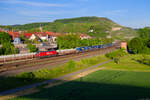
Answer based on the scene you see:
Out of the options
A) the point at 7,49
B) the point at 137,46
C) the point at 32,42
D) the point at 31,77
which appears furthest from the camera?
the point at 32,42

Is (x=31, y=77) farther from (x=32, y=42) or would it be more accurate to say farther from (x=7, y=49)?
(x=32, y=42)

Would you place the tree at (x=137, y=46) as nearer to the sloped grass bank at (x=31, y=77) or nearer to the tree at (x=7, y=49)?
the sloped grass bank at (x=31, y=77)

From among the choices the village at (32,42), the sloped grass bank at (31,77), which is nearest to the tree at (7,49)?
the village at (32,42)

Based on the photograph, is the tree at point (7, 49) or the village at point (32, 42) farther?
the village at point (32, 42)

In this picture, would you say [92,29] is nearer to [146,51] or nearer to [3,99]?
[146,51]

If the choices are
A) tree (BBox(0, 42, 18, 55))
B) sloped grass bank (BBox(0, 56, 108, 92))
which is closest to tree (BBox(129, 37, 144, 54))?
sloped grass bank (BBox(0, 56, 108, 92))

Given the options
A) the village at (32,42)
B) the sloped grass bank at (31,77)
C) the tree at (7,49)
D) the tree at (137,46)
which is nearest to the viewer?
the sloped grass bank at (31,77)

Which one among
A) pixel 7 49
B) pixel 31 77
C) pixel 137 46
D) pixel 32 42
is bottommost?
pixel 31 77

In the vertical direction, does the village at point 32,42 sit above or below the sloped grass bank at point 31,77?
above

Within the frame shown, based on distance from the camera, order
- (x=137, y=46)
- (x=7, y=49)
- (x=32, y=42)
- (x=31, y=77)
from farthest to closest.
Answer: (x=32, y=42)
(x=137, y=46)
(x=7, y=49)
(x=31, y=77)

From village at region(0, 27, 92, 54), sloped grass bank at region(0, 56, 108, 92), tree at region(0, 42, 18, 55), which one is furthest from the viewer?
village at region(0, 27, 92, 54)

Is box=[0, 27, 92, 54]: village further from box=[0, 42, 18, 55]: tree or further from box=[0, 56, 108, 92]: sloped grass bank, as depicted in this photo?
box=[0, 56, 108, 92]: sloped grass bank

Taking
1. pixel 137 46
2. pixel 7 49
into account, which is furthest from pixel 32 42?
pixel 137 46

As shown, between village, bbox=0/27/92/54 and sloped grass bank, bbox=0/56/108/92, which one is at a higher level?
village, bbox=0/27/92/54
